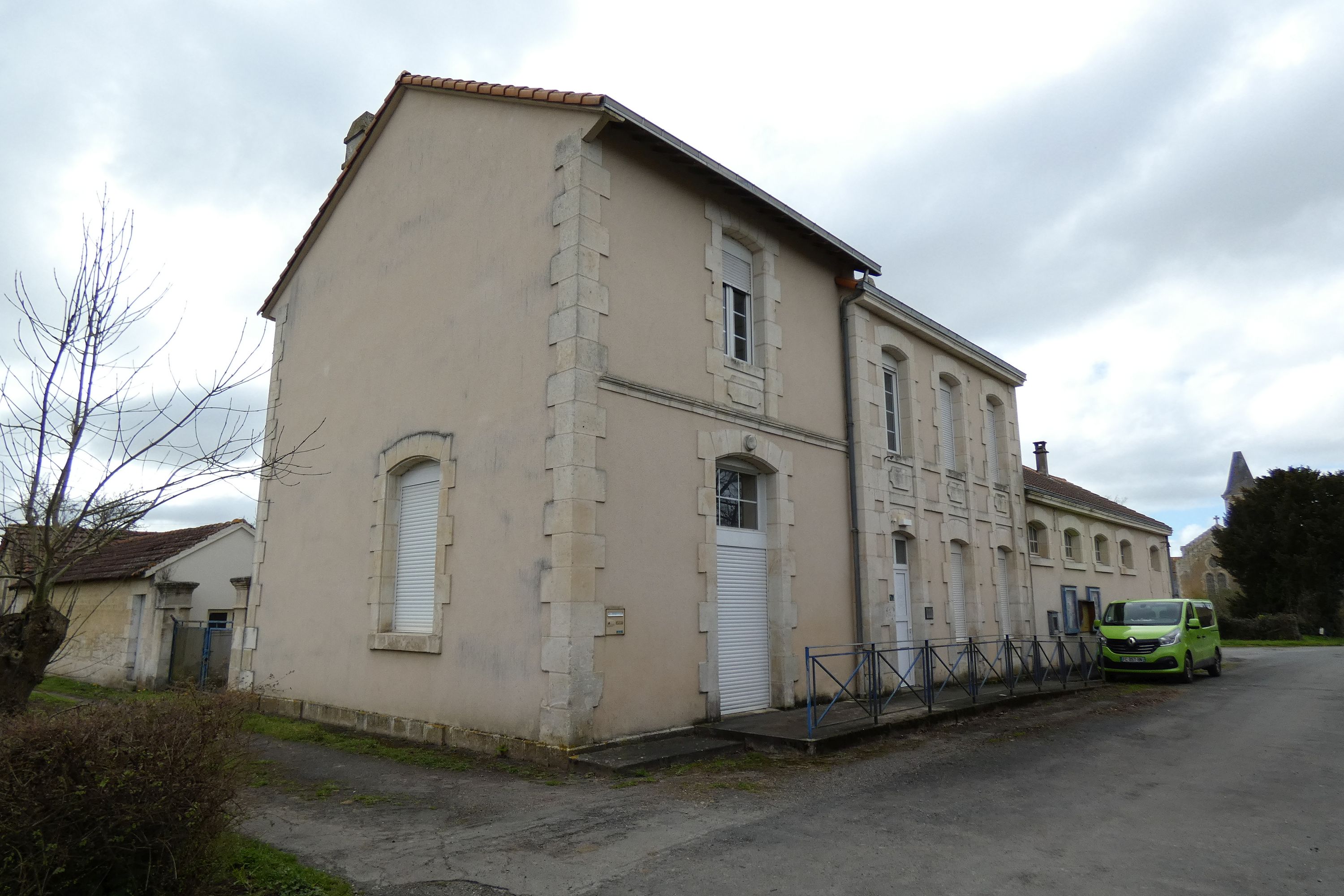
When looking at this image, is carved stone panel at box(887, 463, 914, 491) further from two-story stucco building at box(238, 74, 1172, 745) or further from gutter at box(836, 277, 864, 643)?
gutter at box(836, 277, 864, 643)

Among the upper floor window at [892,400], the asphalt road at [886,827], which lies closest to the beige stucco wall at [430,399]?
the asphalt road at [886,827]

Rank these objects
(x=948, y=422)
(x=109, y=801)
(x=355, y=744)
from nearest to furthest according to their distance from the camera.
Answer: (x=109, y=801), (x=355, y=744), (x=948, y=422)

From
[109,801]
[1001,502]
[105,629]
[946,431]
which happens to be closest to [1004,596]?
[1001,502]

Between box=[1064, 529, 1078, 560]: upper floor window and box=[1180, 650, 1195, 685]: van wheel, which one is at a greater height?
box=[1064, 529, 1078, 560]: upper floor window

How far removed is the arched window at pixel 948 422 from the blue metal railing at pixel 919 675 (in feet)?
9.99

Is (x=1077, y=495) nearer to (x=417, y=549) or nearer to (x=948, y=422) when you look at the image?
(x=948, y=422)

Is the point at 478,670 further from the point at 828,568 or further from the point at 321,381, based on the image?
the point at 321,381

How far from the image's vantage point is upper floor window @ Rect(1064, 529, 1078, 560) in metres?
18.8

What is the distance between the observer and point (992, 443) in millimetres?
16500

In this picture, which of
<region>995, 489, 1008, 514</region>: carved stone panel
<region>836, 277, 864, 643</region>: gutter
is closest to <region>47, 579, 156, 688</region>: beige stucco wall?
<region>836, 277, 864, 643</region>: gutter

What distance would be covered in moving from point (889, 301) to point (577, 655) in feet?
25.9

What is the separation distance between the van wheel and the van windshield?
25.7 inches

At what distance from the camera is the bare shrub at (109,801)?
330 cm

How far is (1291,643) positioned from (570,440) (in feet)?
106
